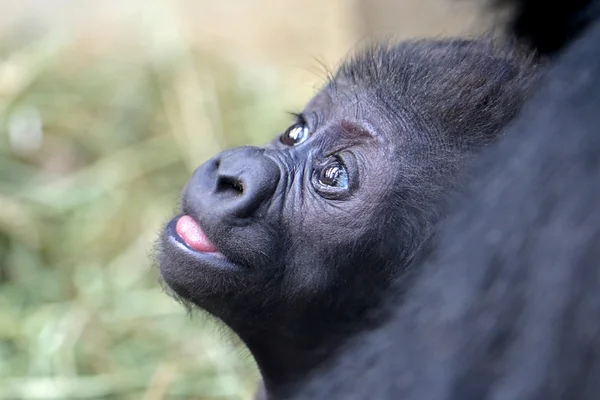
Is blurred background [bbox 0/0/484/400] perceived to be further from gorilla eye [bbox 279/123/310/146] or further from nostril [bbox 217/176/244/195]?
nostril [bbox 217/176/244/195]

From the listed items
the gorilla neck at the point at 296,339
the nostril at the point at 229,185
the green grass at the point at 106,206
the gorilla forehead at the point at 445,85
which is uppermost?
the gorilla forehead at the point at 445,85

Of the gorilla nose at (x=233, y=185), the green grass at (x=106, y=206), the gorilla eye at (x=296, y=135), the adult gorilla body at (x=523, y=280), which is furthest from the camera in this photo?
the green grass at (x=106, y=206)

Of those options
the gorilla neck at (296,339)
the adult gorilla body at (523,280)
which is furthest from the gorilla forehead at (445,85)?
the adult gorilla body at (523,280)

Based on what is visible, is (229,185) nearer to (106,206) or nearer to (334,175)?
(334,175)

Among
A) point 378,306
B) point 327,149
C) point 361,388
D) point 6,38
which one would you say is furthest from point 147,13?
point 361,388

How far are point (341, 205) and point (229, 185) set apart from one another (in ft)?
0.46

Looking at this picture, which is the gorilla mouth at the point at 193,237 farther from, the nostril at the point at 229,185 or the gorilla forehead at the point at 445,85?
the gorilla forehead at the point at 445,85

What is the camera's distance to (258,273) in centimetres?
103

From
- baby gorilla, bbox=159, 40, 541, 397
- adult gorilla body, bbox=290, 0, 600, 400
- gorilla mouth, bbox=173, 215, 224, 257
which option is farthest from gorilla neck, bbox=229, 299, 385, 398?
adult gorilla body, bbox=290, 0, 600, 400

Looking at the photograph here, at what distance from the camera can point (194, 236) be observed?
104 cm

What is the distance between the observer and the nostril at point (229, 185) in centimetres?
103

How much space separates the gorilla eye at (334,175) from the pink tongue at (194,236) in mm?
167

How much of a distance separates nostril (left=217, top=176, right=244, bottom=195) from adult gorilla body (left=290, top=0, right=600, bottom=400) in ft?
1.42

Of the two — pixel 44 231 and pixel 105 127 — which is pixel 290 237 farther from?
pixel 105 127
